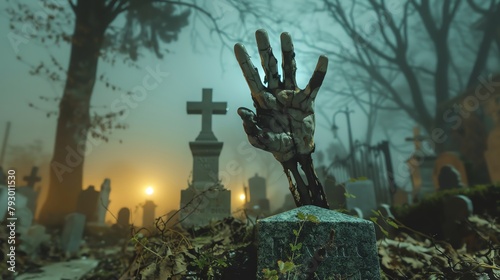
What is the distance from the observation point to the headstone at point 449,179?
6305 millimetres

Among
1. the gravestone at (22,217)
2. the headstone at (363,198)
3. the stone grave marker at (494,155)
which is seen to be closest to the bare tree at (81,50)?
the gravestone at (22,217)

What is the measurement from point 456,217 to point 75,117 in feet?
33.6

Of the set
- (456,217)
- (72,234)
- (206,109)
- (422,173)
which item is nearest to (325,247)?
(456,217)

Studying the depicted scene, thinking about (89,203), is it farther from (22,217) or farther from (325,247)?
(325,247)

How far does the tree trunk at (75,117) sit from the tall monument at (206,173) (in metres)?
4.90

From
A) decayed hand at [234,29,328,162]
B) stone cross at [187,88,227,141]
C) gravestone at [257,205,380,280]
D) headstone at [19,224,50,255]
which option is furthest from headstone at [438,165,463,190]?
headstone at [19,224,50,255]

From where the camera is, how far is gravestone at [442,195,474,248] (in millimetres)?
3047

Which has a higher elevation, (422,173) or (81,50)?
(81,50)

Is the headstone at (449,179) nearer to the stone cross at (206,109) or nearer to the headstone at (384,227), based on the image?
the headstone at (384,227)

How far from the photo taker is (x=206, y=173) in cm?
541

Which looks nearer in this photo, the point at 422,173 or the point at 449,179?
the point at 449,179

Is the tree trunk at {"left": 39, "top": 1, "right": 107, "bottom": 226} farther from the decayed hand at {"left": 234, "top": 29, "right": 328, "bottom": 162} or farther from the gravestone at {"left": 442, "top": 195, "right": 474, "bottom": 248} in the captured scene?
the gravestone at {"left": 442, "top": 195, "right": 474, "bottom": 248}

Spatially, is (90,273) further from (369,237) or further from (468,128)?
(468,128)

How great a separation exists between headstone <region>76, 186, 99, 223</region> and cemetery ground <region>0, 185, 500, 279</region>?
2.74 m
